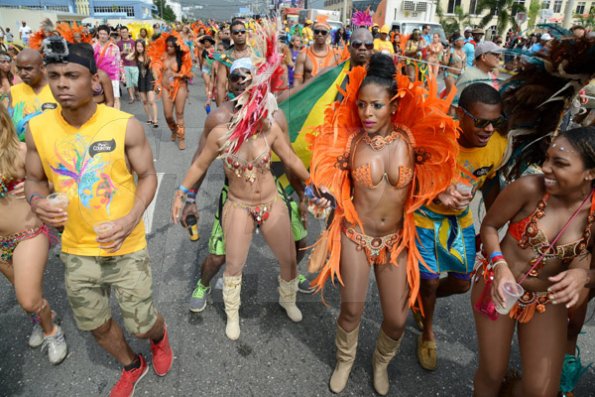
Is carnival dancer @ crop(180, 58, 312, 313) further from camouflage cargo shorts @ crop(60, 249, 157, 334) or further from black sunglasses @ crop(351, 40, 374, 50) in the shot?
black sunglasses @ crop(351, 40, 374, 50)

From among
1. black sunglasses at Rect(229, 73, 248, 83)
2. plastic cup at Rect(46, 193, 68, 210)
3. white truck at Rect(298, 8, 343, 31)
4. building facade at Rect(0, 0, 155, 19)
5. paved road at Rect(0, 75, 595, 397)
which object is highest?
building facade at Rect(0, 0, 155, 19)

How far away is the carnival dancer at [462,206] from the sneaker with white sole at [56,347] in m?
2.44

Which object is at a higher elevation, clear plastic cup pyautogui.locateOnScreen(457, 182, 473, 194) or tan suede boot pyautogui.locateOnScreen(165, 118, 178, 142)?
clear plastic cup pyautogui.locateOnScreen(457, 182, 473, 194)

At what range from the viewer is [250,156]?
110 inches

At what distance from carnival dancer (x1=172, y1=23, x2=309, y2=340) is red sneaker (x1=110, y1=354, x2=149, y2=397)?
2.12 ft

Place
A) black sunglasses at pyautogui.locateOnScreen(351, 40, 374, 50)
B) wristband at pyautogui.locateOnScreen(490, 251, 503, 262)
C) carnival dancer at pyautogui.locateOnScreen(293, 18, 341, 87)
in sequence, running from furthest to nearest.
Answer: carnival dancer at pyautogui.locateOnScreen(293, 18, 341, 87) → black sunglasses at pyautogui.locateOnScreen(351, 40, 374, 50) → wristband at pyautogui.locateOnScreen(490, 251, 503, 262)

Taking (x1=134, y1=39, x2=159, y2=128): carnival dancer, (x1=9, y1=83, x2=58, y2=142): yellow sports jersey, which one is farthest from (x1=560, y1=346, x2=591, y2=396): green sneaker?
(x1=134, y1=39, x2=159, y2=128): carnival dancer

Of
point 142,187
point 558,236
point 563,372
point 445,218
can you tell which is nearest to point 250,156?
point 142,187

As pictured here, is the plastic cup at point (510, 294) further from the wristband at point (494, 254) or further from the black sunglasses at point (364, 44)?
the black sunglasses at point (364, 44)

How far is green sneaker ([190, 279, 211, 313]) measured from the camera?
3.21 meters

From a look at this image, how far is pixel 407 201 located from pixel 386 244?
30 cm

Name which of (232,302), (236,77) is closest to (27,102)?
(236,77)

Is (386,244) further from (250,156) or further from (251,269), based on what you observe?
(251,269)

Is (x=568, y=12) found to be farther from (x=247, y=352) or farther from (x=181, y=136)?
(x=247, y=352)
